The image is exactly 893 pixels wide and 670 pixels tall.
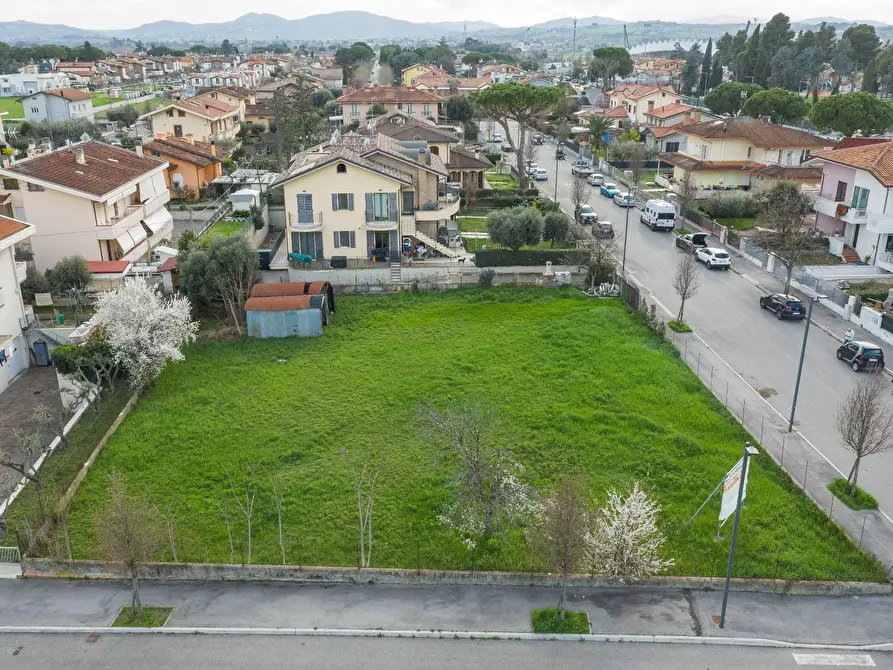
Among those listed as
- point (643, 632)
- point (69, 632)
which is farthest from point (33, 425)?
point (643, 632)

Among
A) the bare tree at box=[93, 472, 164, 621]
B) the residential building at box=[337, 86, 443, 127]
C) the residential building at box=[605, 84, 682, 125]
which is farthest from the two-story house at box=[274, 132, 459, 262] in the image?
the residential building at box=[605, 84, 682, 125]

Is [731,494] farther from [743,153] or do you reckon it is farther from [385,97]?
[385,97]

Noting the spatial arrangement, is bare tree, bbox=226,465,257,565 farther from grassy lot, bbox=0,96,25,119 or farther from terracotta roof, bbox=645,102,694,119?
grassy lot, bbox=0,96,25,119

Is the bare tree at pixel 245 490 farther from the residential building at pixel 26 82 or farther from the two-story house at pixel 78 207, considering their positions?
the residential building at pixel 26 82

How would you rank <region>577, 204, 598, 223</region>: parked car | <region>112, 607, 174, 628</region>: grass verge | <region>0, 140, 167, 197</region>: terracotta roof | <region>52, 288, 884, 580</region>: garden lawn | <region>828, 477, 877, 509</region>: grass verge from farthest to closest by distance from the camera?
<region>577, 204, 598, 223</region>: parked car → <region>0, 140, 167, 197</region>: terracotta roof → <region>828, 477, 877, 509</region>: grass verge → <region>52, 288, 884, 580</region>: garden lawn → <region>112, 607, 174, 628</region>: grass verge

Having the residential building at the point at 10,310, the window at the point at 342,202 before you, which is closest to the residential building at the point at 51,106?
the window at the point at 342,202

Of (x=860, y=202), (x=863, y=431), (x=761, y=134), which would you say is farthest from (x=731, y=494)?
(x=761, y=134)
